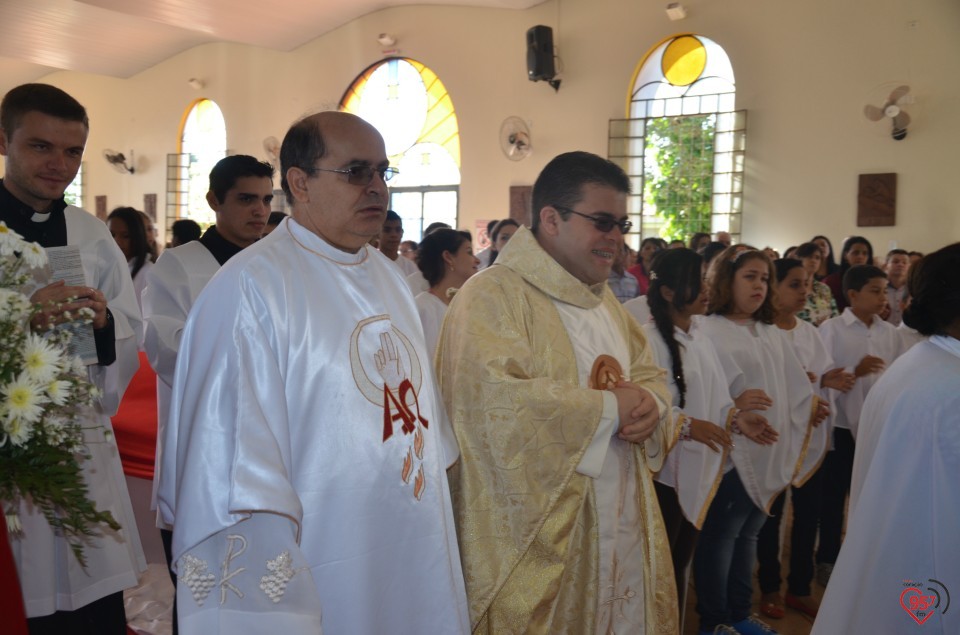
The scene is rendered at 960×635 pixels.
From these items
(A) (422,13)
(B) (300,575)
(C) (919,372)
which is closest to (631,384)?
(C) (919,372)

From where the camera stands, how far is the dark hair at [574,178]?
8.33 feet

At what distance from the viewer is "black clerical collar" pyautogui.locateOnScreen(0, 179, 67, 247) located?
2447mm

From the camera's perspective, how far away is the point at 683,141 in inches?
482

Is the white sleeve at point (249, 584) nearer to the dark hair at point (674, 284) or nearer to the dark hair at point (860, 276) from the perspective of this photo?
the dark hair at point (674, 284)

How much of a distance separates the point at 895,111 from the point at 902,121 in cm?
18

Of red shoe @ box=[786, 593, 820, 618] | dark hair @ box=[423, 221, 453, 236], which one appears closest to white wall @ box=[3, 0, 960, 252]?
→ dark hair @ box=[423, 221, 453, 236]

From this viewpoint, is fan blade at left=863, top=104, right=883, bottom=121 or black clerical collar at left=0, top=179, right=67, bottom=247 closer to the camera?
black clerical collar at left=0, top=179, right=67, bottom=247

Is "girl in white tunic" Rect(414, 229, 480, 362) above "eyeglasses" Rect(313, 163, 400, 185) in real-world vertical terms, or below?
below

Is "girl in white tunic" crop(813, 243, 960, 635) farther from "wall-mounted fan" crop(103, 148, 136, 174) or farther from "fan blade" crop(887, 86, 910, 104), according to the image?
"wall-mounted fan" crop(103, 148, 136, 174)

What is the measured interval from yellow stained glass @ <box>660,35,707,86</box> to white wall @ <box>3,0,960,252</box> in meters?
0.23

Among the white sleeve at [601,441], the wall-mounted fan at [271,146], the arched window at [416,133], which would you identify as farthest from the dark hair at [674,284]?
the wall-mounted fan at [271,146]

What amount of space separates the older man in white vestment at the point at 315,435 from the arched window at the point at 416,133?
12748 millimetres

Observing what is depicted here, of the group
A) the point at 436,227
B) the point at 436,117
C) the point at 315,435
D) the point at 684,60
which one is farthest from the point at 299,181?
the point at 436,117

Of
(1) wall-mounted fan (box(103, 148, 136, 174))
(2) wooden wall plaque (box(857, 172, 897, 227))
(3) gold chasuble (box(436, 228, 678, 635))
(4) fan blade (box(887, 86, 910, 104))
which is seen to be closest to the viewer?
(3) gold chasuble (box(436, 228, 678, 635))
